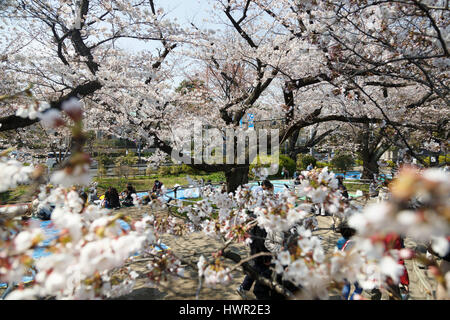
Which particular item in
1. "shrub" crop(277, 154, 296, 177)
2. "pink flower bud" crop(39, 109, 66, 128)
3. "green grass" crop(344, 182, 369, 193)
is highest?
"pink flower bud" crop(39, 109, 66, 128)

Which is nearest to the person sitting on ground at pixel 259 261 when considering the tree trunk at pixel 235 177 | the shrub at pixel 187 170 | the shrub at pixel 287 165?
the tree trunk at pixel 235 177

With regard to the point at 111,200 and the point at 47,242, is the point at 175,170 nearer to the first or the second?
the point at 111,200

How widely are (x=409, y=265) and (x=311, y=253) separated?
15.0ft

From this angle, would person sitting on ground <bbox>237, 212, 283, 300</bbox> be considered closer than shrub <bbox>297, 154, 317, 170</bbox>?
Yes

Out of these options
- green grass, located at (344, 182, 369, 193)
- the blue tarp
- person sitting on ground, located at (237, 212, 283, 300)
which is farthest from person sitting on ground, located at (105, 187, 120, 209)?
green grass, located at (344, 182, 369, 193)

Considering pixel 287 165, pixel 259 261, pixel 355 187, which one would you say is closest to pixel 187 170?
pixel 287 165

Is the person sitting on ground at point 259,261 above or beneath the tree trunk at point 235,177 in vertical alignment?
beneath

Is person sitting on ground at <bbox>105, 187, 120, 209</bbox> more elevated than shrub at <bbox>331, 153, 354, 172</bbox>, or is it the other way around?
shrub at <bbox>331, 153, 354, 172</bbox>

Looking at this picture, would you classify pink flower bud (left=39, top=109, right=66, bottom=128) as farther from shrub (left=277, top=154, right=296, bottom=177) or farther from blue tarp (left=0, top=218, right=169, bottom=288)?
shrub (left=277, top=154, right=296, bottom=177)

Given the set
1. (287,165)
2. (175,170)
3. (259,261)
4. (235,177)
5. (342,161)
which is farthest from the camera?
(175,170)

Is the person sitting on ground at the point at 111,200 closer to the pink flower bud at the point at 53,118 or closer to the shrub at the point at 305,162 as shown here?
the pink flower bud at the point at 53,118

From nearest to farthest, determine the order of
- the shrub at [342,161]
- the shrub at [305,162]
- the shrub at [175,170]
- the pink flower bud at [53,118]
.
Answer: the pink flower bud at [53,118], the shrub at [342,161], the shrub at [175,170], the shrub at [305,162]
